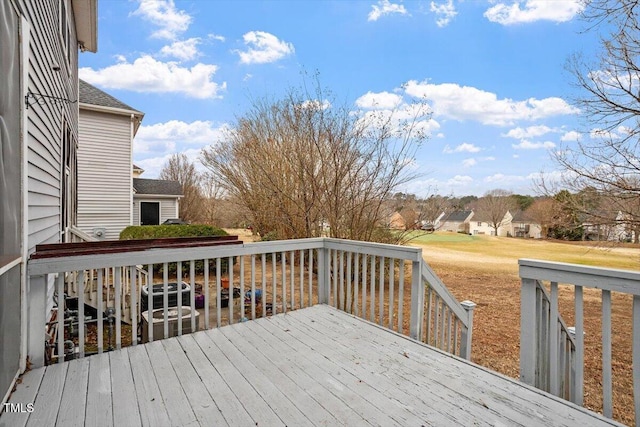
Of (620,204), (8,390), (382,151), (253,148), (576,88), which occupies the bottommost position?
(8,390)

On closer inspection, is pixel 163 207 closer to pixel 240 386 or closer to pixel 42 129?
pixel 42 129

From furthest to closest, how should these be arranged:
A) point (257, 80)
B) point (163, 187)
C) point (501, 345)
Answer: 1. point (163, 187)
2. point (257, 80)
3. point (501, 345)

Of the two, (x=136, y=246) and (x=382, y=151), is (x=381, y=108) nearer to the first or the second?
(x=382, y=151)

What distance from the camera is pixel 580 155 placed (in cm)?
577

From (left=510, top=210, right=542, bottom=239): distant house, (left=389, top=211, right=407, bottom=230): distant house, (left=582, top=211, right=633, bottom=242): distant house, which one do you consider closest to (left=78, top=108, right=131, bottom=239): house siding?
(left=389, top=211, right=407, bottom=230): distant house

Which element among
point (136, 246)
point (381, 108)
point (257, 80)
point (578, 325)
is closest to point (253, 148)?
point (257, 80)

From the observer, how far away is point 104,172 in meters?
10.5

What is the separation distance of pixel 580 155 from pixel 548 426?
19.2ft

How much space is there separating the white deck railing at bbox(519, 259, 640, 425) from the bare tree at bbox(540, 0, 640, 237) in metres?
4.50

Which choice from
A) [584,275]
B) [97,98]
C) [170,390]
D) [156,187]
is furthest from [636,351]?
[156,187]

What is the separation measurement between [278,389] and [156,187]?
53.6 ft

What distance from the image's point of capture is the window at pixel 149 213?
1545 cm

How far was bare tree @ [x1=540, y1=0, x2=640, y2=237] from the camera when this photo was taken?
511 centimetres

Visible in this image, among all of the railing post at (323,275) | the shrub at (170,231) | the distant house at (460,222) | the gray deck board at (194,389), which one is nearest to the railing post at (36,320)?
the gray deck board at (194,389)
